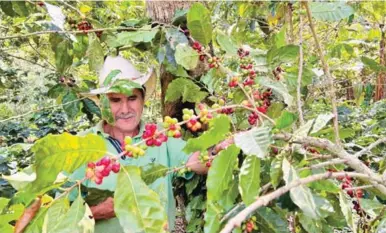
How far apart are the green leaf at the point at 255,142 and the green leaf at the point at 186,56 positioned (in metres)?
0.64

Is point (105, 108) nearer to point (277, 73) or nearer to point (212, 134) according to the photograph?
point (277, 73)

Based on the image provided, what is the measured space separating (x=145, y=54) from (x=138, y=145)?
1.17m

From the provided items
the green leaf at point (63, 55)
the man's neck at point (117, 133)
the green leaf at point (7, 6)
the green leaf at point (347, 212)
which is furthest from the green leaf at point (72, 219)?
the man's neck at point (117, 133)

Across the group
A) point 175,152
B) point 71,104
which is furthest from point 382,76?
point 71,104

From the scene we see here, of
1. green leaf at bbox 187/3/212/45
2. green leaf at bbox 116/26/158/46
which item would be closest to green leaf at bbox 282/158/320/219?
green leaf at bbox 187/3/212/45

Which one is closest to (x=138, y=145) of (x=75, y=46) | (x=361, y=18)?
(x=75, y=46)

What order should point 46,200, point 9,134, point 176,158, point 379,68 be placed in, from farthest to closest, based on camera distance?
point 9,134 → point 176,158 → point 379,68 → point 46,200

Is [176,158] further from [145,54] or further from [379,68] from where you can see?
[379,68]

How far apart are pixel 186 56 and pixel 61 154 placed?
2.47 feet

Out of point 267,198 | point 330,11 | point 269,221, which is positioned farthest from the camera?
point 330,11

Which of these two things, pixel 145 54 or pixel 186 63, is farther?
pixel 145 54

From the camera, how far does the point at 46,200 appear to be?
0.91m

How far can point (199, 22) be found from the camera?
140 centimetres

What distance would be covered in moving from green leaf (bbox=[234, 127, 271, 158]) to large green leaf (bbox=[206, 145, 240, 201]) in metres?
0.06
